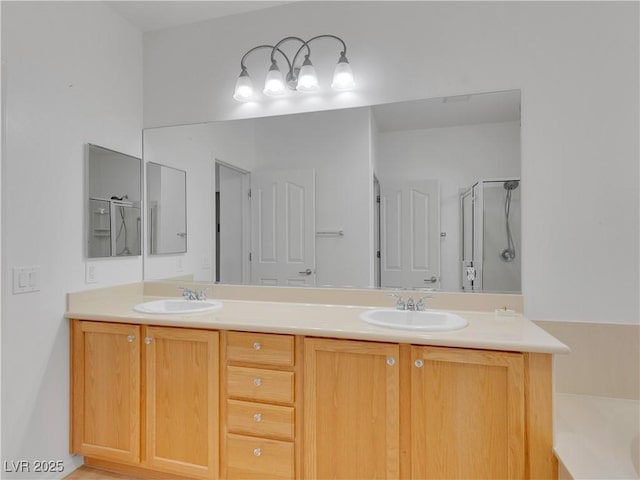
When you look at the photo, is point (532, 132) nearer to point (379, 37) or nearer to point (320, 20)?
point (379, 37)

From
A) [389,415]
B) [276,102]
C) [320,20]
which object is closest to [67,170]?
[276,102]

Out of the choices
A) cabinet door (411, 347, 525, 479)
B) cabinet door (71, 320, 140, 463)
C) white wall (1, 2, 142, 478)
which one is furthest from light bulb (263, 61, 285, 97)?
cabinet door (411, 347, 525, 479)

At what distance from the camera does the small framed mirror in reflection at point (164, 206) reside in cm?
254

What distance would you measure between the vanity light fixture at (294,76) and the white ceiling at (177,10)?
0.25 meters

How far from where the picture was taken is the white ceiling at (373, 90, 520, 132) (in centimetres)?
193

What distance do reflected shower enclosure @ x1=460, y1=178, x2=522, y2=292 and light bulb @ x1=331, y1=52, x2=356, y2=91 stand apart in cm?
86

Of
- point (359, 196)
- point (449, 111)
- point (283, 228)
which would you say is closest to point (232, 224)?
point (283, 228)

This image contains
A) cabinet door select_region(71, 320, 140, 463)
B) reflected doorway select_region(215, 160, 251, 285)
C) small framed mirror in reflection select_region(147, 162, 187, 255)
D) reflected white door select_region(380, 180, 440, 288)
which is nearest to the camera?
cabinet door select_region(71, 320, 140, 463)

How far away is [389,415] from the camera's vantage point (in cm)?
154

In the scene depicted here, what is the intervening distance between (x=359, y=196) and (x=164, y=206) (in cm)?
130

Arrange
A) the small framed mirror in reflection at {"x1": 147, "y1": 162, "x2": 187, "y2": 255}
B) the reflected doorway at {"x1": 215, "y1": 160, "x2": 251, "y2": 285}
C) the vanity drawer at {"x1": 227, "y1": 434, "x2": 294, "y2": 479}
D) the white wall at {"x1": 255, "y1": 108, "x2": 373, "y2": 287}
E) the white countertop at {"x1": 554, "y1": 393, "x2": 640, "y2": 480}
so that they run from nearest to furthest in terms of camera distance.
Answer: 1. the white countertop at {"x1": 554, "y1": 393, "x2": 640, "y2": 480}
2. the vanity drawer at {"x1": 227, "y1": 434, "x2": 294, "y2": 479}
3. the white wall at {"x1": 255, "y1": 108, "x2": 373, "y2": 287}
4. the reflected doorway at {"x1": 215, "y1": 160, "x2": 251, "y2": 285}
5. the small framed mirror in reflection at {"x1": 147, "y1": 162, "x2": 187, "y2": 255}

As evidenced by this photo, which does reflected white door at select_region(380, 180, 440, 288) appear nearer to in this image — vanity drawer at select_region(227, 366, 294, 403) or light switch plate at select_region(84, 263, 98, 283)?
vanity drawer at select_region(227, 366, 294, 403)

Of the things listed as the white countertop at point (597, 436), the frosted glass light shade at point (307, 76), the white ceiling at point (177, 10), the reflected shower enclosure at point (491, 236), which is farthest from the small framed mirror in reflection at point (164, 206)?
the white countertop at point (597, 436)

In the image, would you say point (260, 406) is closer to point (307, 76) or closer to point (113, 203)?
point (113, 203)
